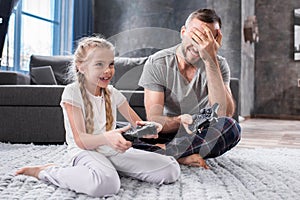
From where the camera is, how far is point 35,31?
4.31 metres

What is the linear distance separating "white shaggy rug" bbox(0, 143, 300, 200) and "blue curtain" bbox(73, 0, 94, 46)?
129 inches

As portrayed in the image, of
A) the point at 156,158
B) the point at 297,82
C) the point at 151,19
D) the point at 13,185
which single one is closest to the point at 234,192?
the point at 156,158

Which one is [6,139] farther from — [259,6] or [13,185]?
[259,6]

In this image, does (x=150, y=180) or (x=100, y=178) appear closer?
(x=100, y=178)

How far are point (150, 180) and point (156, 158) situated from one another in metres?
0.07

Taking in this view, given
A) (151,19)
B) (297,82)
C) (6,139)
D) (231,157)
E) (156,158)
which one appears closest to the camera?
(156,158)

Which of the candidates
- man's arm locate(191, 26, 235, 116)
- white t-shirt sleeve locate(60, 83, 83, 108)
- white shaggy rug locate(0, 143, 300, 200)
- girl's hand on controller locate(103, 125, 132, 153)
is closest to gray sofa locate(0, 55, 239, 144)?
white shaggy rug locate(0, 143, 300, 200)

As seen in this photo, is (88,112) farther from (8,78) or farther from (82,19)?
(82,19)

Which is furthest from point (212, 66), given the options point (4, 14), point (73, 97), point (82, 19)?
point (82, 19)

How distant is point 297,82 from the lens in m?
5.83

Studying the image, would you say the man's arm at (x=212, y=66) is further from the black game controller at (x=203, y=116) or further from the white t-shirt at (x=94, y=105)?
the white t-shirt at (x=94, y=105)

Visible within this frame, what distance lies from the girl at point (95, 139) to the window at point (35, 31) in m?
2.60

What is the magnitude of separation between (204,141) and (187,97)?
0.19 metres

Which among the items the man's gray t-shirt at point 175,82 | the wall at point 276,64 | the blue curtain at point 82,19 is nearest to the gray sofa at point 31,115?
the man's gray t-shirt at point 175,82
